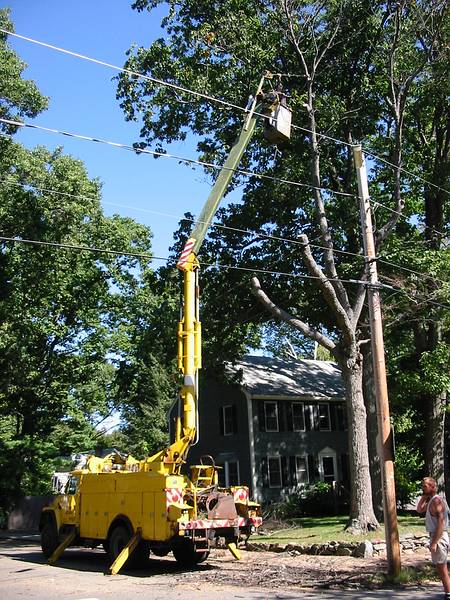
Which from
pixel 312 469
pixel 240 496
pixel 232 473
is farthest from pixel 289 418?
pixel 240 496

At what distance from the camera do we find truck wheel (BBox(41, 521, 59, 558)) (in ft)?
54.3

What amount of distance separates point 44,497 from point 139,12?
22.8m

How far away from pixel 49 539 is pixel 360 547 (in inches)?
322

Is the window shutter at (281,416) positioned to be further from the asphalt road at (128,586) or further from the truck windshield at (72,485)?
the truck windshield at (72,485)

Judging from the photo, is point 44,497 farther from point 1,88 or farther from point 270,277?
point 1,88

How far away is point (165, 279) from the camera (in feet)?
74.6

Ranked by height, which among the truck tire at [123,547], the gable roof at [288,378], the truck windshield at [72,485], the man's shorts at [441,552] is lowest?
the truck tire at [123,547]

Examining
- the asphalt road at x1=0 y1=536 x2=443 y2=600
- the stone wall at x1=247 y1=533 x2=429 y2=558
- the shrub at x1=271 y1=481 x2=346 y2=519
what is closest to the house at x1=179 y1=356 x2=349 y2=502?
the shrub at x1=271 y1=481 x2=346 y2=519

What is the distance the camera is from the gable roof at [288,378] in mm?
31436

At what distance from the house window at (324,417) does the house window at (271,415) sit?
310 centimetres

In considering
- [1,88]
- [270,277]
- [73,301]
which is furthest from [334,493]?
[1,88]

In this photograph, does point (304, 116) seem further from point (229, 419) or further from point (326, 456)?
point (326, 456)

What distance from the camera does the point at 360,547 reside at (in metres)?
13.8

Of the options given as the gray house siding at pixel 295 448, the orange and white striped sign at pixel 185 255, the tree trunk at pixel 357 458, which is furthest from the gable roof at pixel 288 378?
the orange and white striped sign at pixel 185 255
